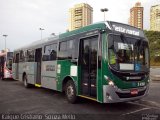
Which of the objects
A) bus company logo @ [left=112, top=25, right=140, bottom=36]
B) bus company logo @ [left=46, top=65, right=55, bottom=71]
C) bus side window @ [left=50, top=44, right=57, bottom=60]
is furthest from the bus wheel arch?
bus company logo @ [left=112, top=25, right=140, bottom=36]

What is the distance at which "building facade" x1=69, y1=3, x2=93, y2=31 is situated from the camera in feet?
224

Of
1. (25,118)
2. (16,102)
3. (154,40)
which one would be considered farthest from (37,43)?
(154,40)

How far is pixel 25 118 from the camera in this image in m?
7.38

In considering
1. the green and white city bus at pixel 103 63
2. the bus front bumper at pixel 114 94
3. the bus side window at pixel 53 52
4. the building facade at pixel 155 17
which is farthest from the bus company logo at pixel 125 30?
the building facade at pixel 155 17

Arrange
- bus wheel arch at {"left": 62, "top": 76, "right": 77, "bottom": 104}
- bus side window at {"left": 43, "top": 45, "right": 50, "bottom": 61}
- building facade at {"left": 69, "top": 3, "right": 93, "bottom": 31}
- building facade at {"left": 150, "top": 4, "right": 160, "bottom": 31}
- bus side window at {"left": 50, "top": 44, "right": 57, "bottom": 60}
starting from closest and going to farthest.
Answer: bus wheel arch at {"left": 62, "top": 76, "right": 77, "bottom": 104} → bus side window at {"left": 50, "top": 44, "right": 57, "bottom": 60} → bus side window at {"left": 43, "top": 45, "right": 50, "bottom": 61} → building facade at {"left": 69, "top": 3, "right": 93, "bottom": 31} → building facade at {"left": 150, "top": 4, "right": 160, "bottom": 31}

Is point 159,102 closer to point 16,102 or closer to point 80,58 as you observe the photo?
point 80,58

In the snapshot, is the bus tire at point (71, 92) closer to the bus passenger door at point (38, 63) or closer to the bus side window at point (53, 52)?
the bus side window at point (53, 52)

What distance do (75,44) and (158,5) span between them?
102577mm

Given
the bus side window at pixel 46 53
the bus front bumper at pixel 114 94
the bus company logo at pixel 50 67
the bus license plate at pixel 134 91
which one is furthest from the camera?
the bus side window at pixel 46 53

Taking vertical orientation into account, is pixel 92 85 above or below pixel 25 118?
above

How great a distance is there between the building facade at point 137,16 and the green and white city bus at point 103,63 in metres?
72.6

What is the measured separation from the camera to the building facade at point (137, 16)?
81.5 metres

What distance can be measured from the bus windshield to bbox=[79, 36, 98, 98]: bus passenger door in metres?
0.73

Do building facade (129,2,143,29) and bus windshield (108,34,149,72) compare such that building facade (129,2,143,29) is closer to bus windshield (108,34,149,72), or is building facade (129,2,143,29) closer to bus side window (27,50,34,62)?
bus side window (27,50,34,62)
